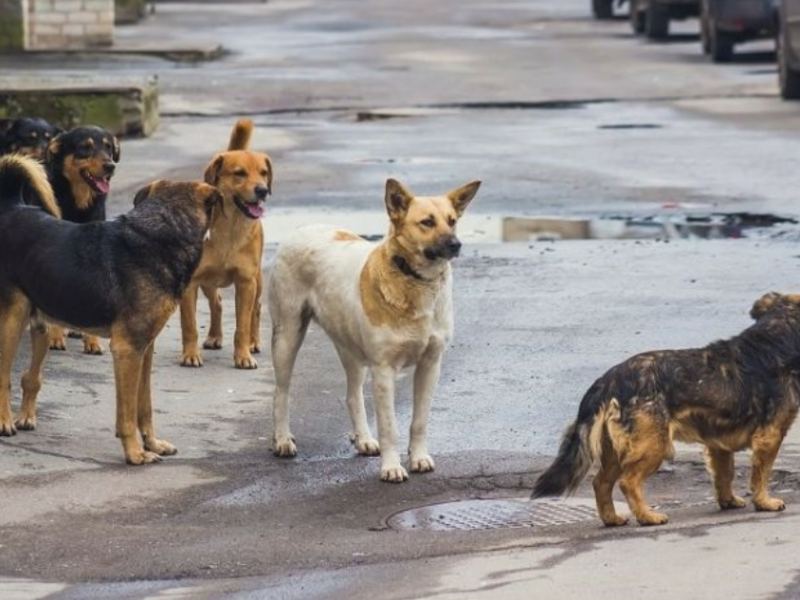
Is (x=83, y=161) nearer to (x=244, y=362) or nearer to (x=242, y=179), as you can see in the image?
(x=242, y=179)

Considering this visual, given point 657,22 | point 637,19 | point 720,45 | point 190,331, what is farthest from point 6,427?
point 637,19

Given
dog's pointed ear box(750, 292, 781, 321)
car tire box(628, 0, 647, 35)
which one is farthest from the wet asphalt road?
car tire box(628, 0, 647, 35)

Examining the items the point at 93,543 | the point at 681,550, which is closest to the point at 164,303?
the point at 93,543

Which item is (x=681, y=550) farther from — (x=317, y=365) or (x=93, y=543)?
(x=317, y=365)

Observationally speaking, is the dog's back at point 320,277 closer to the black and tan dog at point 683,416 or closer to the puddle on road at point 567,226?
the black and tan dog at point 683,416

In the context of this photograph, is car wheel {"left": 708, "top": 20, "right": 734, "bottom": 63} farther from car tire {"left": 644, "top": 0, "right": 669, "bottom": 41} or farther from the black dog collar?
the black dog collar

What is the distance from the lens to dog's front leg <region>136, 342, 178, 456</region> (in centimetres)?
972

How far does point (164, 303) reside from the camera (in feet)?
31.3

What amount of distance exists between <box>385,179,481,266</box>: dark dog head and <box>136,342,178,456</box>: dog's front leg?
134cm

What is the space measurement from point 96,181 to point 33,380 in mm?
1946

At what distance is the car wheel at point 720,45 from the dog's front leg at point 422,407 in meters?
22.3

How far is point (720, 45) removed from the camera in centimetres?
3112

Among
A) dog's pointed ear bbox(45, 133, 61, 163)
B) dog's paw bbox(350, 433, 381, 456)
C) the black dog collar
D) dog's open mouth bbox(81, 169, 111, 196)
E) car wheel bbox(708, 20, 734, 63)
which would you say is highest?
dog's pointed ear bbox(45, 133, 61, 163)

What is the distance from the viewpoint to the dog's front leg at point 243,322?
11.4 m
